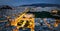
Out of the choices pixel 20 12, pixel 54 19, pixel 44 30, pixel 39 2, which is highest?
pixel 39 2

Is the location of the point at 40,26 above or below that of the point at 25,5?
below

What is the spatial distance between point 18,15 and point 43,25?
1.30 feet

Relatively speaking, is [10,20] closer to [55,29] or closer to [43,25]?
[43,25]

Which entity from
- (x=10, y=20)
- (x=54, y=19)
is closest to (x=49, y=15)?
(x=54, y=19)

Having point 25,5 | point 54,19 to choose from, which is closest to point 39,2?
point 25,5

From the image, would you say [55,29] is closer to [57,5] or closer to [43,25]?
[43,25]

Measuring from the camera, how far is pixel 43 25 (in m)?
1.97

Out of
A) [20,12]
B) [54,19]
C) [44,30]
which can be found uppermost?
[20,12]

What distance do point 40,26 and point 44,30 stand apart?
8 centimetres

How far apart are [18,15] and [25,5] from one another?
182 mm

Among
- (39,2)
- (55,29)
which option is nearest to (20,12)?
(39,2)

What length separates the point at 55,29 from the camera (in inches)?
76.1

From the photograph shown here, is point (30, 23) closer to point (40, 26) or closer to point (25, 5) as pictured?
point (40, 26)

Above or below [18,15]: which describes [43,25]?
below
